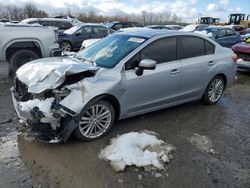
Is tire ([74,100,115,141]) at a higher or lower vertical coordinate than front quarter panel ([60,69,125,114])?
lower

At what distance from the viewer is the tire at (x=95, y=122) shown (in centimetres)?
383

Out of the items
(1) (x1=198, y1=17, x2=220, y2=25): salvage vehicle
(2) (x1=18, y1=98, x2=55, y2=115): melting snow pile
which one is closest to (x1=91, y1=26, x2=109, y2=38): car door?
(2) (x1=18, y1=98, x2=55, y2=115): melting snow pile

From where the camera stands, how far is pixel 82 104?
3623 mm

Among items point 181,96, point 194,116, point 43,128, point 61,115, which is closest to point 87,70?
point 61,115

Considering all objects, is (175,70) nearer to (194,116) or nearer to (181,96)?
(181,96)

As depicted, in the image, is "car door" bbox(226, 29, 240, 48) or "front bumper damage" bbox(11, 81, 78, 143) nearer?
"front bumper damage" bbox(11, 81, 78, 143)

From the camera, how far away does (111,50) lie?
15.1ft

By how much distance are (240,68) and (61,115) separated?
24.2 feet

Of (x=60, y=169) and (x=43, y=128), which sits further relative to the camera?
(x=43, y=128)

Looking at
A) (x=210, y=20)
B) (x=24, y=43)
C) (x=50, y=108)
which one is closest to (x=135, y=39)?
(x=50, y=108)

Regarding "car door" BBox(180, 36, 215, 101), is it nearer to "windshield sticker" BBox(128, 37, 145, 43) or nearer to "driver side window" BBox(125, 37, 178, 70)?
"driver side window" BBox(125, 37, 178, 70)

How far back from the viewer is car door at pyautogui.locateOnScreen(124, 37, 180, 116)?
4227 mm

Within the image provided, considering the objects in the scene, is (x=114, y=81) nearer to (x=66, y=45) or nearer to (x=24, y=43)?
(x=24, y=43)

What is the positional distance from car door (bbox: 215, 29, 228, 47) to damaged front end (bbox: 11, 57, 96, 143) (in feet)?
36.4
